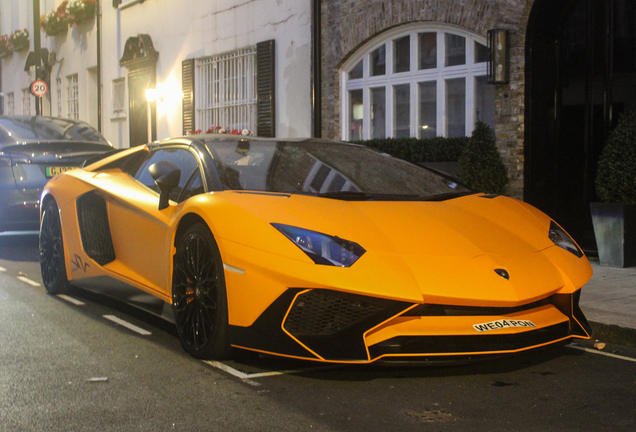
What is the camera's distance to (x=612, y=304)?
227 inches

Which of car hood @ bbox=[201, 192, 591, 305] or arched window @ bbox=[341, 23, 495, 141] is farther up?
arched window @ bbox=[341, 23, 495, 141]

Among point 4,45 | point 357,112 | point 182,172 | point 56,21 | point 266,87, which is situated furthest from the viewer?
point 4,45

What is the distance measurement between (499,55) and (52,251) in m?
5.68

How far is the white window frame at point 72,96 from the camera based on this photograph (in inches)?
874

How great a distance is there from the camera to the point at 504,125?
9.69 metres

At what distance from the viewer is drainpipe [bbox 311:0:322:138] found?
1254 centimetres

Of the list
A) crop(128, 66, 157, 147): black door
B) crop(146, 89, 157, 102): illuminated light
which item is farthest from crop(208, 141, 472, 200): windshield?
crop(128, 66, 157, 147): black door

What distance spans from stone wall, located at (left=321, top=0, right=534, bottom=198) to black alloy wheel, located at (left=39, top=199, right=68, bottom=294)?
5445mm

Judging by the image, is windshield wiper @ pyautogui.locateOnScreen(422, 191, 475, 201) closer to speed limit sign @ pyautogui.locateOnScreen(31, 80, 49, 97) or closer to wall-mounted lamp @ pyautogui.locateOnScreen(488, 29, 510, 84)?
wall-mounted lamp @ pyautogui.locateOnScreen(488, 29, 510, 84)

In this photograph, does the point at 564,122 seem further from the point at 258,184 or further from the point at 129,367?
the point at 129,367

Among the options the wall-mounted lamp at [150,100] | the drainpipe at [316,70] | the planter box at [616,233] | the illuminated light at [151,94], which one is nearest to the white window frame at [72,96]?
the wall-mounted lamp at [150,100]

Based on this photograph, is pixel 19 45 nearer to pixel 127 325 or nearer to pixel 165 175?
pixel 127 325

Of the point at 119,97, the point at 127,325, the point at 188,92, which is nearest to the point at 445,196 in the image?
the point at 127,325

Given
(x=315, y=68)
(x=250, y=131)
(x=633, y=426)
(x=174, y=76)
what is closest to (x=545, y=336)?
(x=633, y=426)
